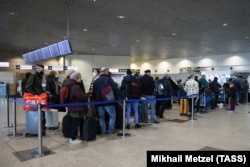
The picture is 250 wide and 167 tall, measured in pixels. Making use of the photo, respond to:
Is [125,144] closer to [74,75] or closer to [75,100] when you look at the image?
[75,100]

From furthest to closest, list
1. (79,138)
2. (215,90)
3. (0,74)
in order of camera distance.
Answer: (0,74) → (215,90) → (79,138)

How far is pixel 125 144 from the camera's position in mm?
4180

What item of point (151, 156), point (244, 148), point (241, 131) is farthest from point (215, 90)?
point (151, 156)

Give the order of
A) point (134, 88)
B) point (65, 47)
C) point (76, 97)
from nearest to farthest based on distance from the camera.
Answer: point (76, 97) < point (134, 88) < point (65, 47)

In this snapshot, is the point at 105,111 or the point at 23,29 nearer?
the point at 105,111

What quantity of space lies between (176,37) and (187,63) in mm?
9072

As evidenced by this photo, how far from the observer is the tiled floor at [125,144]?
3297 millimetres

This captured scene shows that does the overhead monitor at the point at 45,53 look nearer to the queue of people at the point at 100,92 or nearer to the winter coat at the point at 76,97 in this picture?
the queue of people at the point at 100,92

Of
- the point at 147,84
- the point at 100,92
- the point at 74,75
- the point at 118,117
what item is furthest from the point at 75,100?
the point at 147,84

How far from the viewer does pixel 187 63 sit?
1906 centimetres

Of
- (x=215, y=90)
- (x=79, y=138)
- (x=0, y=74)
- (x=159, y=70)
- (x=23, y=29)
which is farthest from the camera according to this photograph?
(x=159, y=70)

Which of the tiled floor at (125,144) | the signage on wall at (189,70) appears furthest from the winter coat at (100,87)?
the signage on wall at (189,70)

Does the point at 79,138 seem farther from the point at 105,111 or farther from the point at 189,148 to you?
the point at 189,148

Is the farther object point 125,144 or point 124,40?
point 124,40
